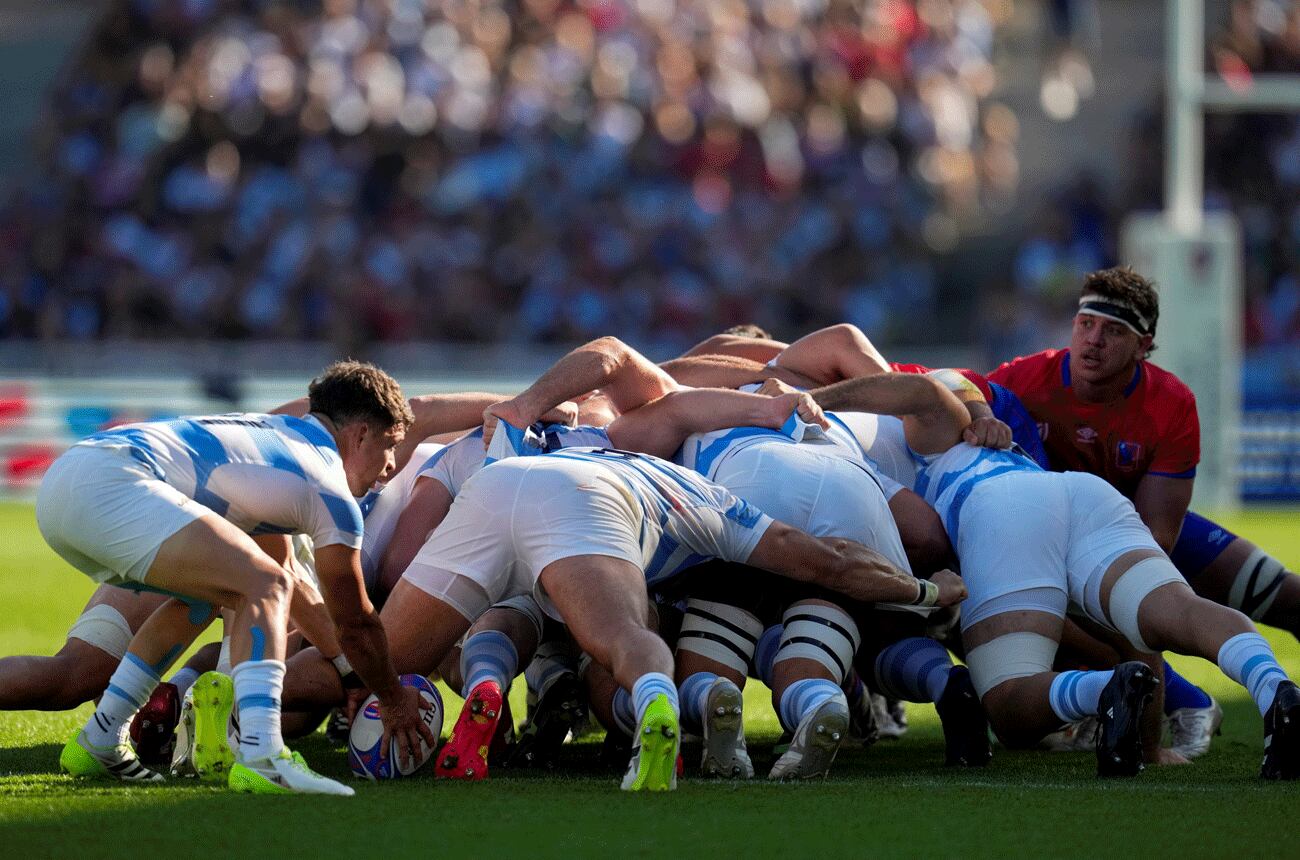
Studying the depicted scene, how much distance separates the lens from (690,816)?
4879 mm

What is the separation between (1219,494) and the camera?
57.6 ft

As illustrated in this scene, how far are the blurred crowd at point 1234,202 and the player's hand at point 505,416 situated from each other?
516 inches

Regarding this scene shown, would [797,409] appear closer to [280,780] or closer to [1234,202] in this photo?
[280,780]

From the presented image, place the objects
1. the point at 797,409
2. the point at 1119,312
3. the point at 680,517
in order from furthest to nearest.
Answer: the point at 1119,312, the point at 797,409, the point at 680,517

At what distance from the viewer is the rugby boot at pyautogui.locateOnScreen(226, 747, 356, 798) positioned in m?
5.16

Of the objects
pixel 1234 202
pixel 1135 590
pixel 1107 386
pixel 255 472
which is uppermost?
pixel 1234 202

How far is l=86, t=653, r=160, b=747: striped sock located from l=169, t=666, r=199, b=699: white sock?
0.48 metres

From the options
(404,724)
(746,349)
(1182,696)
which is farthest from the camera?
(746,349)

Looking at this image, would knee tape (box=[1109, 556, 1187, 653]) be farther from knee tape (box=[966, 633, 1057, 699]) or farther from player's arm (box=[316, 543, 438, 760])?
player's arm (box=[316, 543, 438, 760])

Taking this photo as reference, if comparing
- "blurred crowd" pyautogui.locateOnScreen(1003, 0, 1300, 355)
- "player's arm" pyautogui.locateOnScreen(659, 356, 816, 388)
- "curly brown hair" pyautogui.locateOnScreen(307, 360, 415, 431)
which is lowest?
"curly brown hair" pyautogui.locateOnScreen(307, 360, 415, 431)

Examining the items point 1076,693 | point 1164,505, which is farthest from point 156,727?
point 1164,505

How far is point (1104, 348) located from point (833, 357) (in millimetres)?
1135

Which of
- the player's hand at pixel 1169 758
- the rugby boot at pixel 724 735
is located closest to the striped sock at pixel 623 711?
the rugby boot at pixel 724 735

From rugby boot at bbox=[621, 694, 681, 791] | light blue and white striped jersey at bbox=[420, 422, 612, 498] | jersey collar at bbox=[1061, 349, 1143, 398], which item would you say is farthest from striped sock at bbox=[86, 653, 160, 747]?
jersey collar at bbox=[1061, 349, 1143, 398]
